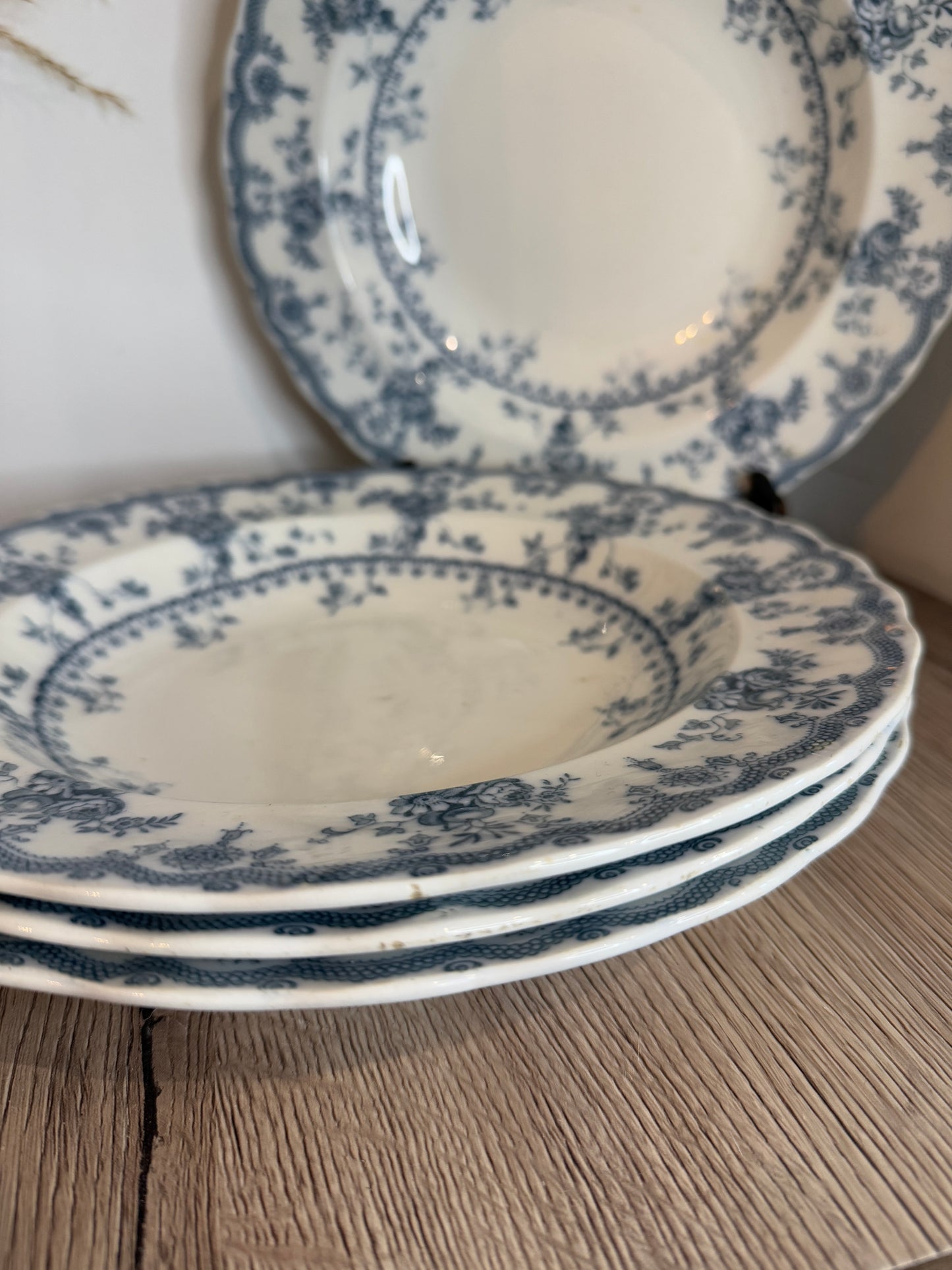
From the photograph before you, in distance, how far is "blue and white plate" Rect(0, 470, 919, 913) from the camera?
1.17 feet

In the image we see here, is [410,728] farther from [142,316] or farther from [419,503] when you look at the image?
[142,316]

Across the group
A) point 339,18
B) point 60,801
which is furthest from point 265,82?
point 60,801

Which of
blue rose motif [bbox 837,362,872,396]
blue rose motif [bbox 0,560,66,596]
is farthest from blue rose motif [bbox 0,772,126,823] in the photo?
blue rose motif [bbox 837,362,872,396]

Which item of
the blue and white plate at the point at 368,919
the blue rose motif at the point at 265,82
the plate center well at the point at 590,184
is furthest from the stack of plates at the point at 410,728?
the blue rose motif at the point at 265,82

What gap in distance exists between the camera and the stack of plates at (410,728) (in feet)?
1.12

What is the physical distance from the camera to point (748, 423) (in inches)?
30.1

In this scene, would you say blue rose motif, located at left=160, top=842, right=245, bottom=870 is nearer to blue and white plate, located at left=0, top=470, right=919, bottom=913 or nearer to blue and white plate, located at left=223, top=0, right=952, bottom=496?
blue and white plate, located at left=0, top=470, right=919, bottom=913

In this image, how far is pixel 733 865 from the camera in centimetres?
41

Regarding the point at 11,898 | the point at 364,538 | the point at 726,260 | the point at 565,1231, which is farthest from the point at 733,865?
the point at 726,260

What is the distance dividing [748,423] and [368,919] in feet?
1.83

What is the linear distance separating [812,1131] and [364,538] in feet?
1.61

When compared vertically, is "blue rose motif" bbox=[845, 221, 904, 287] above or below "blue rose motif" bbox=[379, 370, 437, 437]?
above

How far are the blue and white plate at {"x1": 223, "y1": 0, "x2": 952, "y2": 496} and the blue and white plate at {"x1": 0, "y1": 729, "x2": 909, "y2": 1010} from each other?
18.7 inches

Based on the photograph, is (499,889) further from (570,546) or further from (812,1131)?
(570,546)
